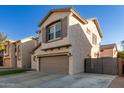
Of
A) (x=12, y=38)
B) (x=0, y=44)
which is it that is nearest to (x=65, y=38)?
(x=0, y=44)

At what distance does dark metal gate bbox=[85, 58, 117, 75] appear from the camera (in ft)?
40.7

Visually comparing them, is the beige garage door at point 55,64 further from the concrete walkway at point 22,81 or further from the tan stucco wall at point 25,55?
the tan stucco wall at point 25,55

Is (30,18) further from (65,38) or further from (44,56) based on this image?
(65,38)

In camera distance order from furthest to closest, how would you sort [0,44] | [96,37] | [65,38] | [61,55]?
[0,44] → [96,37] → [61,55] → [65,38]

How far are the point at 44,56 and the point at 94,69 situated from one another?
6306 mm

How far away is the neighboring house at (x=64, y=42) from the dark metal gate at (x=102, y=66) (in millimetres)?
831

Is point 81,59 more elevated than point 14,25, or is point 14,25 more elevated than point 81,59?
point 14,25

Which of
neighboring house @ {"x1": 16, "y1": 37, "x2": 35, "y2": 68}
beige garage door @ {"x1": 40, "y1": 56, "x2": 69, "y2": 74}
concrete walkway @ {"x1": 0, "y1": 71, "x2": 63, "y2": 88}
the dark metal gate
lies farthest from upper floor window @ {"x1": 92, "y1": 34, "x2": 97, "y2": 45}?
neighboring house @ {"x1": 16, "y1": 37, "x2": 35, "y2": 68}

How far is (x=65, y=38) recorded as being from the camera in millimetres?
12273

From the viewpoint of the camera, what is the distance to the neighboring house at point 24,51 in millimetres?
22422

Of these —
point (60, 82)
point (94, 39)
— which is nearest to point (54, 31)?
point (60, 82)

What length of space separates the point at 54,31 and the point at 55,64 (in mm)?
3761

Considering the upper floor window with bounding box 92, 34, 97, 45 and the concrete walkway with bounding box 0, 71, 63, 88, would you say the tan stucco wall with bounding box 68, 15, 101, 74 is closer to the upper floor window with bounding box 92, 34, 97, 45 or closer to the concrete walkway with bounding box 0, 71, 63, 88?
the upper floor window with bounding box 92, 34, 97, 45

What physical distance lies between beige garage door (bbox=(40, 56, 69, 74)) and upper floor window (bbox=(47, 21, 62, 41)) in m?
2.36
